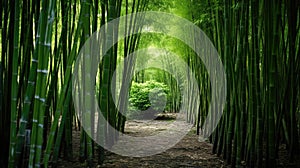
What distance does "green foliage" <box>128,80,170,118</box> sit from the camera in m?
8.75

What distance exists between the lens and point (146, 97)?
8969mm

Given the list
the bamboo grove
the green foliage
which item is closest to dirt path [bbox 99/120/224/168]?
the bamboo grove

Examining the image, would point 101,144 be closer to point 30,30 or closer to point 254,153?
point 30,30

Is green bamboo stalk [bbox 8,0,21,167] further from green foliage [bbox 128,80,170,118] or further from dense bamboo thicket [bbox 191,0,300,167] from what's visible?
green foliage [bbox 128,80,170,118]

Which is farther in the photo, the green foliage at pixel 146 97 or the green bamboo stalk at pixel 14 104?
the green foliage at pixel 146 97

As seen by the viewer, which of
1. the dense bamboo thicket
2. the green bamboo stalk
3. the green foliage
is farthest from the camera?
the green foliage

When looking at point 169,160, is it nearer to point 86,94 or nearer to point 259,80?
point 259,80

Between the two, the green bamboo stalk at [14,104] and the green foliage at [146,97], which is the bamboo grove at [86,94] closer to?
the green bamboo stalk at [14,104]

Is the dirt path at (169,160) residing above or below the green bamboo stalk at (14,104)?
below

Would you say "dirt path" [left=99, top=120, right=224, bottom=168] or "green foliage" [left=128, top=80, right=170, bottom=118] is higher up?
"green foliage" [left=128, top=80, right=170, bottom=118]

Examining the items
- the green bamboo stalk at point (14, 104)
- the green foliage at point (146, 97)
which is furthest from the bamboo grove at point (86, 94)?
the green foliage at point (146, 97)

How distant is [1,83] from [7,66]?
0.24 meters

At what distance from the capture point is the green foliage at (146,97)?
875 cm

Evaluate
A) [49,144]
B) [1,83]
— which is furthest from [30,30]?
[49,144]
